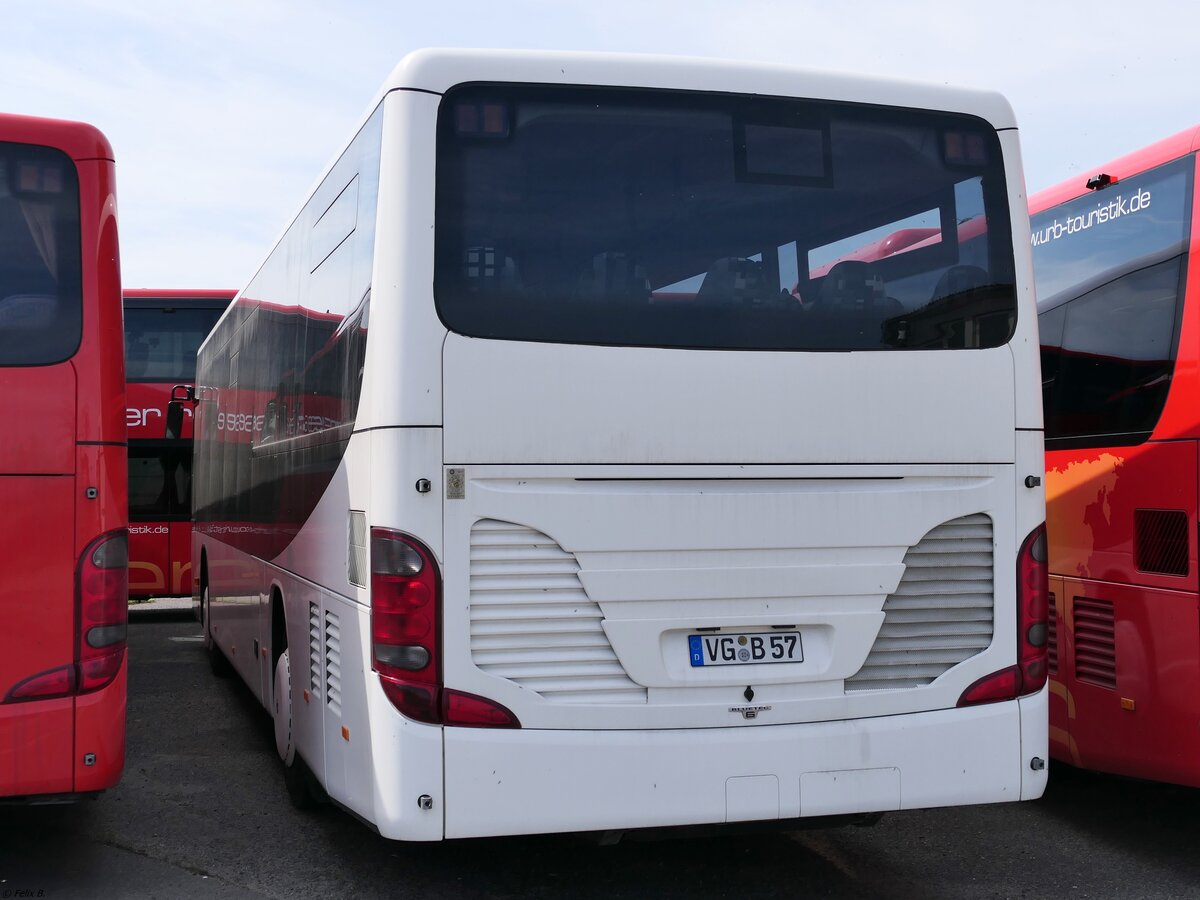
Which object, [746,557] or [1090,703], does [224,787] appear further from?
[1090,703]

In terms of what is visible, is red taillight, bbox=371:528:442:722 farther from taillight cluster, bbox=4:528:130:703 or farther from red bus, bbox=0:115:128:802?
red bus, bbox=0:115:128:802

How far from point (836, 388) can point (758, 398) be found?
314 millimetres

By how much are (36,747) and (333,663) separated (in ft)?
3.78

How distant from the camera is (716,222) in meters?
5.02

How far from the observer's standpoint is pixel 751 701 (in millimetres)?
4844

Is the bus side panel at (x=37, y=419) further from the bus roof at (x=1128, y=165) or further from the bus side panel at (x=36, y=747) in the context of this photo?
the bus roof at (x=1128, y=165)

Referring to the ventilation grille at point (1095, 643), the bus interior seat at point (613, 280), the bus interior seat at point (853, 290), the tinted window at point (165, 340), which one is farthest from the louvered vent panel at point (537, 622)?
the tinted window at point (165, 340)

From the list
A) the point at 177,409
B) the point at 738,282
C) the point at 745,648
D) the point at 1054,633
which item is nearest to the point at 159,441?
the point at 177,409

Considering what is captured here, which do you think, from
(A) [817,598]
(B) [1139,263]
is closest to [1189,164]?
(B) [1139,263]

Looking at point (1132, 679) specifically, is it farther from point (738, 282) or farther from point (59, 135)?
point (59, 135)

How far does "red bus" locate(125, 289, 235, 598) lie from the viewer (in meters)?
17.1

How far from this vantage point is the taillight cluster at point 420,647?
15.2 feet

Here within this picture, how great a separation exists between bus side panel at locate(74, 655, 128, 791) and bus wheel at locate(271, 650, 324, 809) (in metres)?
1.29

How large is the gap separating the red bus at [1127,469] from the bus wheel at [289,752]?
3.62m
